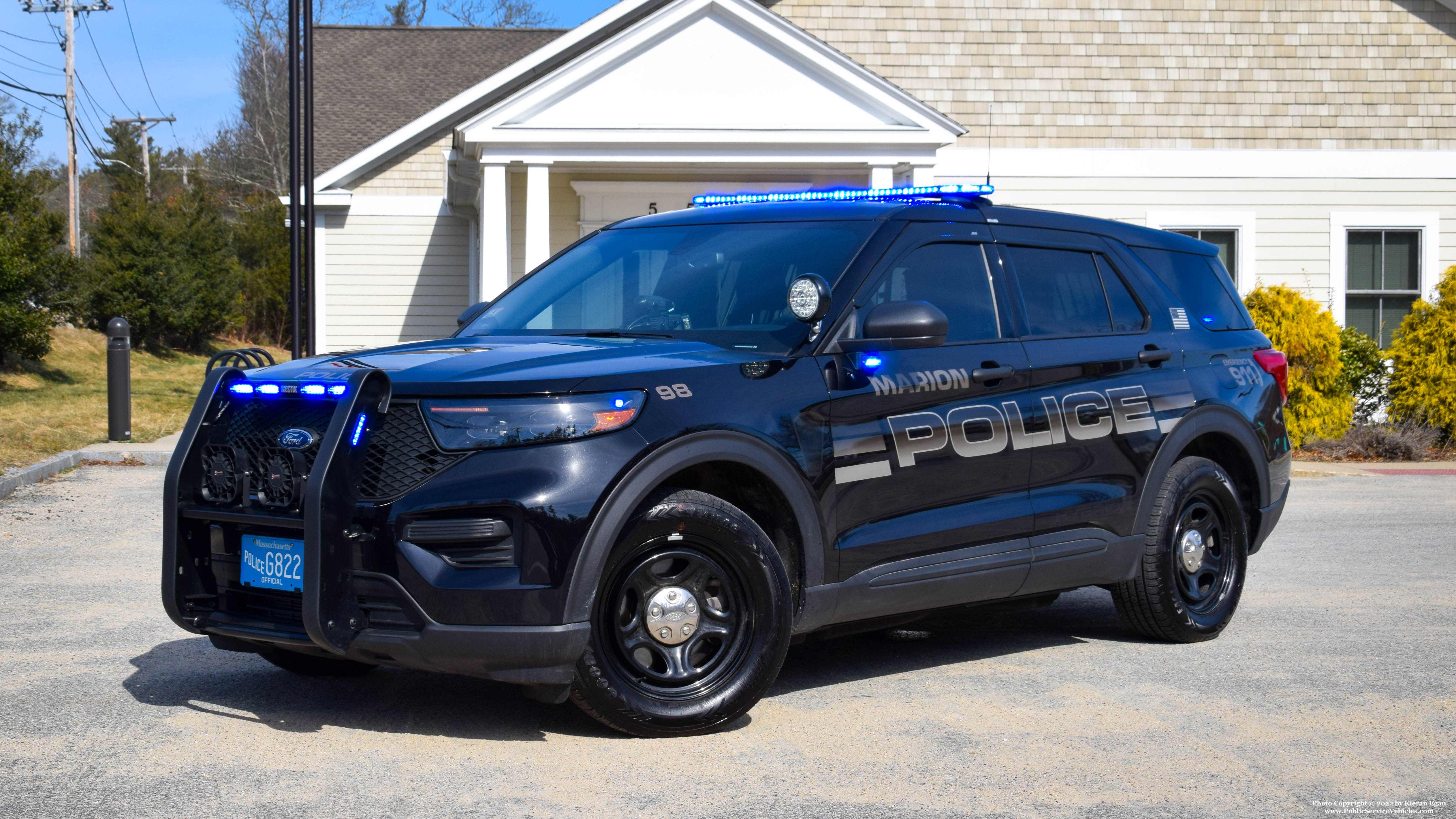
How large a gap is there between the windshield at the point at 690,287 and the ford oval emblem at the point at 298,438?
1.25 metres

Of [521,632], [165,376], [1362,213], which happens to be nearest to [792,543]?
[521,632]

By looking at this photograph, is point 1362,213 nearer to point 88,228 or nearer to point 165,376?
point 165,376

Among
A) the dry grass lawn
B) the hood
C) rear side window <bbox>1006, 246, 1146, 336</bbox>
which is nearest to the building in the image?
the dry grass lawn

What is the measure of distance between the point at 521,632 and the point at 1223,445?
3.96 m

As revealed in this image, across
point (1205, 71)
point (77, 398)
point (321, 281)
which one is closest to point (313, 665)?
Answer: point (321, 281)

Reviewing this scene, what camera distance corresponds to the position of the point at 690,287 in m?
5.45

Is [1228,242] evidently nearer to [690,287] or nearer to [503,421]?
[690,287]

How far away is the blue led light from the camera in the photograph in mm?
5816

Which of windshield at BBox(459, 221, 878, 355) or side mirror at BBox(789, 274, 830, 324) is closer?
side mirror at BBox(789, 274, 830, 324)

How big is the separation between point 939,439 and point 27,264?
18358 millimetres

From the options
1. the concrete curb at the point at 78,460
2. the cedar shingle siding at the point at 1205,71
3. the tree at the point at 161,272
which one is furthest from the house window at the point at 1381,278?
the tree at the point at 161,272

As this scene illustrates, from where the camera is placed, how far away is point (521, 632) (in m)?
4.15

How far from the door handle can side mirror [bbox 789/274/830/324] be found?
2.50 ft

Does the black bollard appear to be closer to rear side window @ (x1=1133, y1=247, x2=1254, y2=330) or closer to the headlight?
rear side window @ (x1=1133, y1=247, x2=1254, y2=330)
